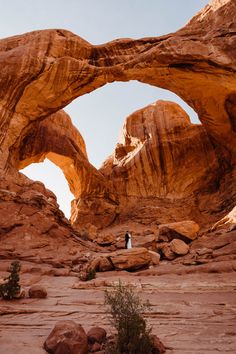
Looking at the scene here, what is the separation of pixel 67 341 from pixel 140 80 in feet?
64.3

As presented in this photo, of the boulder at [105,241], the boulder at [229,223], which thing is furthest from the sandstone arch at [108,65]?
the boulder at [229,223]

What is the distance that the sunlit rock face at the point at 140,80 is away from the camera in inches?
714

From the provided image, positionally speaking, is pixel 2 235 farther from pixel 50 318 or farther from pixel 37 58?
pixel 37 58

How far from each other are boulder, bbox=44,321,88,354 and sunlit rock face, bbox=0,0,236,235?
14.2 m

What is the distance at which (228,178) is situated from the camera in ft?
81.5

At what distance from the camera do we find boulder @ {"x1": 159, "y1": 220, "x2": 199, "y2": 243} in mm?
15523

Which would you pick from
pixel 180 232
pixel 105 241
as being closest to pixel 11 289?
pixel 180 232

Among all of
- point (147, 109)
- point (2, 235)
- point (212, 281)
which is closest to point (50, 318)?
point (212, 281)

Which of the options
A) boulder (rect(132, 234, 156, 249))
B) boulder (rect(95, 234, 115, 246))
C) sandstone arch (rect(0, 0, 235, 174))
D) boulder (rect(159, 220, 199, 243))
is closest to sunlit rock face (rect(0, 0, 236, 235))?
sandstone arch (rect(0, 0, 235, 174))

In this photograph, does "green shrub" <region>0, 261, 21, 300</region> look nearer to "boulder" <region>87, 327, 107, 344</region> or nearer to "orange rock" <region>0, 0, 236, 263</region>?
"boulder" <region>87, 327, 107, 344</region>

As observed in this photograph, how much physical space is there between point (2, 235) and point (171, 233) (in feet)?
31.4

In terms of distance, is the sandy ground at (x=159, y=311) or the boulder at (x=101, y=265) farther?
the boulder at (x=101, y=265)

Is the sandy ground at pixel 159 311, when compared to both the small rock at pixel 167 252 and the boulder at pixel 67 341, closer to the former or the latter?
the boulder at pixel 67 341

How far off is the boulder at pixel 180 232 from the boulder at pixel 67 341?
12382 mm
